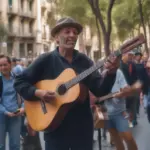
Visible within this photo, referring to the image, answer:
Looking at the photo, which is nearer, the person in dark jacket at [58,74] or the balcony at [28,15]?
the person in dark jacket at [58,74]

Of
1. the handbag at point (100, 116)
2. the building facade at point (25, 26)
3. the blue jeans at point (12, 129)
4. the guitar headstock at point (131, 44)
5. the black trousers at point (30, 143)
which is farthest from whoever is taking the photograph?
the building facade at point (25, 26)

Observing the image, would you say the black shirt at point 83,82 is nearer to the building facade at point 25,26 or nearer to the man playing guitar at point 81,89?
the man playing guitar at point 81,89

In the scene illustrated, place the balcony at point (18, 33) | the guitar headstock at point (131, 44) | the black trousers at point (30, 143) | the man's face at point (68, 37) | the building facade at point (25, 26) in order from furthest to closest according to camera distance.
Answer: the balcony at point (18, 33) → the building facade at point (25, 26) → the black trousers at point (30, 143) → the man's face at point (68, 37) → the guitar headstock at point (131, 44)

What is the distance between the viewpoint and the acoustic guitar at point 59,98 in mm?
3723

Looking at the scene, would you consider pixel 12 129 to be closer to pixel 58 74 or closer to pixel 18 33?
pixel 58 74

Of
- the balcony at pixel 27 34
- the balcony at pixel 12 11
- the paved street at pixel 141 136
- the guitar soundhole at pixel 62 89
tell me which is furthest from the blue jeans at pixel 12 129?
the balcony at pixel 27 34

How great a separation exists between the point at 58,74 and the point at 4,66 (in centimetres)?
229

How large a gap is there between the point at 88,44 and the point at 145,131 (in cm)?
6415

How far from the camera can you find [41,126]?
393cm

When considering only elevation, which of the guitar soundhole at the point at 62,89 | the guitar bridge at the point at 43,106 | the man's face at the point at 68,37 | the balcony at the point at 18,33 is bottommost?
the guitar bridge at the point at 43,106

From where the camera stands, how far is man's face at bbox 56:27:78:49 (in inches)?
152

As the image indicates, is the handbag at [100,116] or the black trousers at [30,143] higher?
the handbag at [100,116]

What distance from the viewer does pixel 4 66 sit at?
6.07 metres

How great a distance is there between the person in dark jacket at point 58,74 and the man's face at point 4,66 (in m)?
2.04
